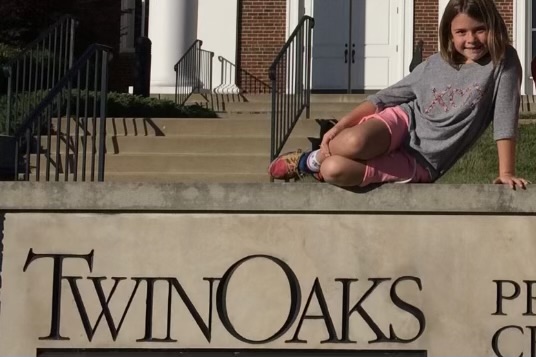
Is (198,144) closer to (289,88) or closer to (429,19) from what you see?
(289,88)

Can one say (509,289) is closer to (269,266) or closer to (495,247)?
(495,247)

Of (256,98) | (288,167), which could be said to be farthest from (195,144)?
(288,167)

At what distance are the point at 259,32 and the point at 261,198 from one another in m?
12.2

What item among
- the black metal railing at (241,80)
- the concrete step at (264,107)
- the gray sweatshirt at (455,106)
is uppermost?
the black metal railing at (241,80)

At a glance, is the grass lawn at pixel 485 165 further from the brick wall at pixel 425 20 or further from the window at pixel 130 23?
the window at pixel 130 23

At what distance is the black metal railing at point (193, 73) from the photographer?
15988 mm

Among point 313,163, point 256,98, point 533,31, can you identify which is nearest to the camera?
point 313,163

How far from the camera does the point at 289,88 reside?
11969mm

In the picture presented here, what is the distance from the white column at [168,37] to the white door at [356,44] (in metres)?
2.11

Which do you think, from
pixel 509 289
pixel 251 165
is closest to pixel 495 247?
pixel 509 289

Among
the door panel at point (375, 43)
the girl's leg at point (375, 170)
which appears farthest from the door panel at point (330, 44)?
the girl's leg at point (375, 170)

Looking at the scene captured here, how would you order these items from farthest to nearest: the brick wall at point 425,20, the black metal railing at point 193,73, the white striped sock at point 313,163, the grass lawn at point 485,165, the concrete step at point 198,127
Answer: the brick wall at point 425,20 → the black metal railing at point 193,73 → the concrete step at point 198,127 → the grass lawn at point 485,165 → the white striped sock at point 313,163

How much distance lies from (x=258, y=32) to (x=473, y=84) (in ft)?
39.8

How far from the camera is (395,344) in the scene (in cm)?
522
